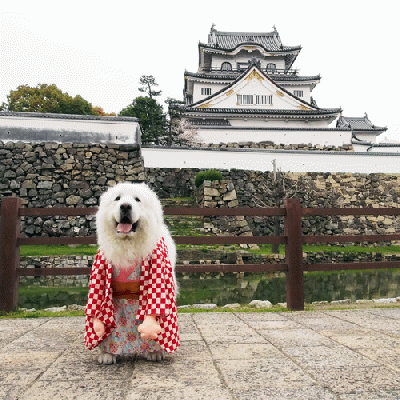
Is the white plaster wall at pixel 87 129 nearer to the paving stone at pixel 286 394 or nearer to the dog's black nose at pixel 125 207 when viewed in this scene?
the dog's black nose at pixel 125 207

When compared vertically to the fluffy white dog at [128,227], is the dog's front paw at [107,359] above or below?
below

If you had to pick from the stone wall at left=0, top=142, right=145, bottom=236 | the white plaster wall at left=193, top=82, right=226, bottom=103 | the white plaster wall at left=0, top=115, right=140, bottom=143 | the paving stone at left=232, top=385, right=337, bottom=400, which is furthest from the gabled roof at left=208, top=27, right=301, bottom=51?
the paving stone at left=232, top=385, right=337, bottom=400

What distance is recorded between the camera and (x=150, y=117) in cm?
2570

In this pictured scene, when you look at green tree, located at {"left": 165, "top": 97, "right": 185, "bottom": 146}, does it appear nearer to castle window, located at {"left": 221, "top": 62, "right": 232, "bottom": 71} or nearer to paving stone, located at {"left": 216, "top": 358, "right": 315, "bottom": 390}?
castle window, located at {"left": 221, "top": 62, "right": 232, "bottom": 71}

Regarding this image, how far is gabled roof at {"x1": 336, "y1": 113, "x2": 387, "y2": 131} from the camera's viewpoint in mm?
30859

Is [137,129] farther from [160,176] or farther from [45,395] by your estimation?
[45,395]

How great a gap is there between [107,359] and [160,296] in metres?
0.49

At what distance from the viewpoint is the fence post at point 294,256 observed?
4.25 meters

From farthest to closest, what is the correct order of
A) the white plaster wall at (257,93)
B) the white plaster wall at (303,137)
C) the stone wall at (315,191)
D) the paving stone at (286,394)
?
the white plaster wall at (257,93) → the white plaster wall at (303,137) → the stone wall at (315,191) → the paving stone at (286,394)

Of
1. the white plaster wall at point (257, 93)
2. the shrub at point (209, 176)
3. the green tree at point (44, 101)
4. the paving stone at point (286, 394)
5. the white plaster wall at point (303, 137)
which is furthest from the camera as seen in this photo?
the green tree at point (44, 101)

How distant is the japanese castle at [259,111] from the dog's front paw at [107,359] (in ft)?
73.4

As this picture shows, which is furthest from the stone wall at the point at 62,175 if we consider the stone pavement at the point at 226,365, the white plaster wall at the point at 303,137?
the white plaster wall at the point at 303,137

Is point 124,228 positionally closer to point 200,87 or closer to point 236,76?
point 200,87

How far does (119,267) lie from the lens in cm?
239
